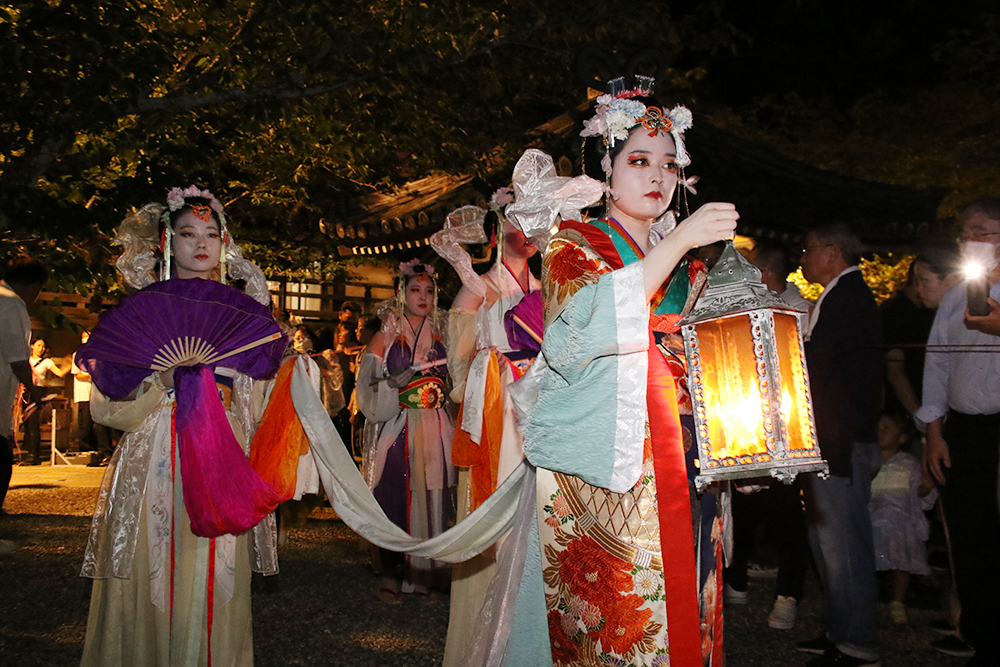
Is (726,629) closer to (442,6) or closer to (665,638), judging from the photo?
(665,638)

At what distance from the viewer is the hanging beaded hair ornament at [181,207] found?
3.99 m

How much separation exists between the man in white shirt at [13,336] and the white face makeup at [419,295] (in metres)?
2.75

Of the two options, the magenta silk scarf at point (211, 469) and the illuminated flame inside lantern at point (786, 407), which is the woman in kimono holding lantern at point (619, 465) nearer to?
the illuminated flame inside lantern at point (786, 407)

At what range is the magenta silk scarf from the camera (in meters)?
3.55

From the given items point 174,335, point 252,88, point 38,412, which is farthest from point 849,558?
point 38,412

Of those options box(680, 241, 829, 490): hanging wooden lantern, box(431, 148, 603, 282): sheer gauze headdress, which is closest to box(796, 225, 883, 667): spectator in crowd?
box(680, 241, 829, 490): hanging wooden lantern

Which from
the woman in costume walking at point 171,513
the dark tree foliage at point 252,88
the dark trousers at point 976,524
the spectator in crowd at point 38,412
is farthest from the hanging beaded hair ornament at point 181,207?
the spectator in crowd at point 38,412

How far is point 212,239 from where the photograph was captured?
13.2ft

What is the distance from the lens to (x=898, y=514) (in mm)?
5418

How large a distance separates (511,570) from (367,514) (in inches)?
31.5

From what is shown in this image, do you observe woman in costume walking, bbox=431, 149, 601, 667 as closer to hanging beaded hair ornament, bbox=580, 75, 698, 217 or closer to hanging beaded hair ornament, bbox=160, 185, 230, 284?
hanging beaded hair ornament, bbox=580, 75, 698, 217

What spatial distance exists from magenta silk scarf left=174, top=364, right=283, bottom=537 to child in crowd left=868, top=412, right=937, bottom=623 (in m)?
3.63

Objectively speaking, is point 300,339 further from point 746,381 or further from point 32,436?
point 32,436

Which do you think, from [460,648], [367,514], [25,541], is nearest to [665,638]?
[367,514]
